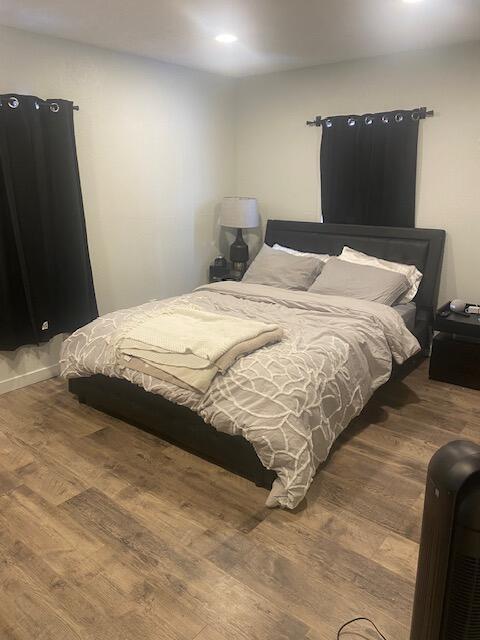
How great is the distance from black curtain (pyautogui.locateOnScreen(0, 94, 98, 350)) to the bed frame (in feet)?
2.15

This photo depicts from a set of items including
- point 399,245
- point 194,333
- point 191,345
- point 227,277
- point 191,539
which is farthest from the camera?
point 227,277

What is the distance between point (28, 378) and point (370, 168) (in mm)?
3245

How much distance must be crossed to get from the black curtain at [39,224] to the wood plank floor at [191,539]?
2.88 ft

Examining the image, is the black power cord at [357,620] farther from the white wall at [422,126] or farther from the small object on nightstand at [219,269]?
the small object on nightstand at [219,269]

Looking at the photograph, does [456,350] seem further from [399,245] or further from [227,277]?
[227,277]

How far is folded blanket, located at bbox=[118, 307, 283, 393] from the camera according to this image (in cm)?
248

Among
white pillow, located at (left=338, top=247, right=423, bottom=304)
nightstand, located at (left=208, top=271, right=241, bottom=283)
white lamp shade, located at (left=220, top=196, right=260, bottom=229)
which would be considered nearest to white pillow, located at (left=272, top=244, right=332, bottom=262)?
white pillow, located at (left=338, top=247, right=423, bottom=304)

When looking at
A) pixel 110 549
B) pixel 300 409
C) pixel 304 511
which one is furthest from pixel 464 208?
pixel 110 549

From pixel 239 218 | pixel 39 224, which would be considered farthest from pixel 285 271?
pixel 39 224

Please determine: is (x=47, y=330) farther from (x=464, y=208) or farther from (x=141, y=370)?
(x=464, y=208)

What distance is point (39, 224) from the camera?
342 centimetres

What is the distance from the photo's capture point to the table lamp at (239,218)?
181 inches

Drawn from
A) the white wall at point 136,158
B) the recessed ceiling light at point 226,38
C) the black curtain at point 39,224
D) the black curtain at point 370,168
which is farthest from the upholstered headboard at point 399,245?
the black curtain at point 39,224

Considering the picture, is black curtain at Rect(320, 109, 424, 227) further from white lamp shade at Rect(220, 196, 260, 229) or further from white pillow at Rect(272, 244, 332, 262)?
white lamp shade at Rect(220, 196, 260, 229)
